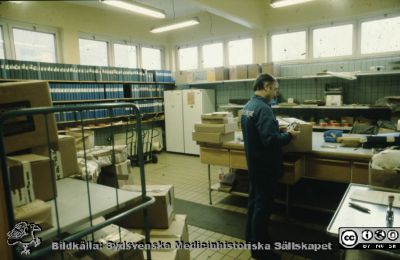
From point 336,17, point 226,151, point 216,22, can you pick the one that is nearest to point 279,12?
point 336,17

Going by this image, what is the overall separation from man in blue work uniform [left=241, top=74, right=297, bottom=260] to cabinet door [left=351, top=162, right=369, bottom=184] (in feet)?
2.55

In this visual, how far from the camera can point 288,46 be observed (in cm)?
581

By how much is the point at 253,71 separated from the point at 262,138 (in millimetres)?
3727

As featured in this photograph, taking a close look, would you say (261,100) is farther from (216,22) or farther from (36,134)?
(216,22)

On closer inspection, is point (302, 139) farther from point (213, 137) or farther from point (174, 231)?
point (174, 231)

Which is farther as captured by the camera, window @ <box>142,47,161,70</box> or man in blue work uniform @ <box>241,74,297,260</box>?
window @ <box>142,47,161,70</box>

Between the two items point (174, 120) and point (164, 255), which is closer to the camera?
point (164, 255)

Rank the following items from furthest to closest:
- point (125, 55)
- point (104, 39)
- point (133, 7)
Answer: point (125, 55) < point (104, 39) < point (133, 7)

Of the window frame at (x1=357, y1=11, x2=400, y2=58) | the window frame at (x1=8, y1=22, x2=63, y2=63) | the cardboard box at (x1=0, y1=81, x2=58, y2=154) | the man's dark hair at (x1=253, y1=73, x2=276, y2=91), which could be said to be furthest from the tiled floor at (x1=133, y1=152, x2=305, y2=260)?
the window frame at (x1=357, y1=11, x2=400, y2=58)

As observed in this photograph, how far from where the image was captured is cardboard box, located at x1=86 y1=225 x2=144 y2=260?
1564 mm

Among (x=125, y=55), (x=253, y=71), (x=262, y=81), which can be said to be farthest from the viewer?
(x=125, y=55)

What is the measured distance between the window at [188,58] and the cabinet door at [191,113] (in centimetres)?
123

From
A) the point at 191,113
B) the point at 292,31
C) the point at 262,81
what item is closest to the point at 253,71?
the point at 292,31

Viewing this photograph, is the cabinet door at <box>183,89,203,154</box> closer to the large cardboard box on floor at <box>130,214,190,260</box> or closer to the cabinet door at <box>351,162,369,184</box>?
the cabinet door at <box>351,162,369,184</box>
